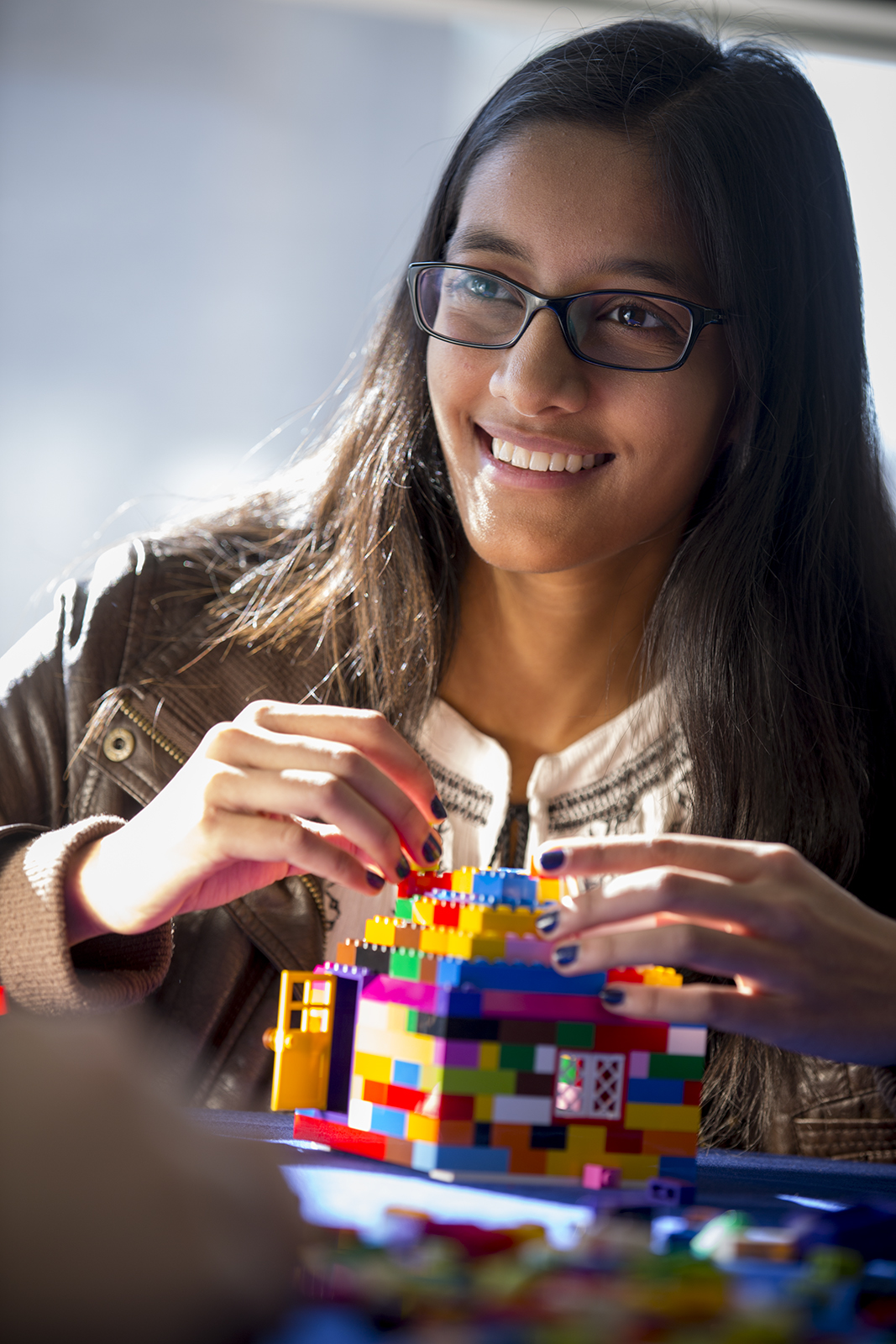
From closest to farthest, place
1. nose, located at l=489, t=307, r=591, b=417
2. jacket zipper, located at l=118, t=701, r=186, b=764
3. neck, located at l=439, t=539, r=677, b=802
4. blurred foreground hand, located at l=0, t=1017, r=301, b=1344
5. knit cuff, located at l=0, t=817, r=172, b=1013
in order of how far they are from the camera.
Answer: blurred foreground hand, located at l=0, t=1017, r=301, b=1344 < knit cuff, located at l=0, t=817, r=172, b=1013 < nose, located at l=489, t=307, r=591, b=417 < jacket zipper, located at l=118, t=701, r=186, b=764 < neck, located at l=439, t=539, r=677, b=802

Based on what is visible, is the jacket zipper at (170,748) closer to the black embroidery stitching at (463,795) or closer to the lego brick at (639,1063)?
the black embroidery stitching at (463,795)

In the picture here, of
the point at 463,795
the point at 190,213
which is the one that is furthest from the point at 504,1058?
the point at 190,213

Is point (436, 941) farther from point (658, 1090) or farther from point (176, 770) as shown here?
point (176, 770)

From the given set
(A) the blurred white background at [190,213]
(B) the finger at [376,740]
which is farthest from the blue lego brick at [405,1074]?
(A) the blurred white background at [190,213]

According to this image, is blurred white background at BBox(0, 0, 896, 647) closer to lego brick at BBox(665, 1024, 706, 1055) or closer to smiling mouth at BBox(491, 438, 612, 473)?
smiling mouth at BBox(491, 438, 612, 473)

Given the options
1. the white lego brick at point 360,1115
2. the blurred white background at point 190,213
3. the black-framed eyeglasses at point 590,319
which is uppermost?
the blurred white background at point 190,213

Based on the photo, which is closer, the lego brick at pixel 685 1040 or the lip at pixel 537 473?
the lego brick at pixel 685 1040

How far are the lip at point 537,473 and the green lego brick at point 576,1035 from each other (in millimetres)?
709

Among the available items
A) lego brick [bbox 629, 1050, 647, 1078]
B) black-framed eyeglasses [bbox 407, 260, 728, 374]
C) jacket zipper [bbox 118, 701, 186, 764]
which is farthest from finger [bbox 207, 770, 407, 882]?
black-framed eyeglasses [bbox 407, 260, 728, 374]

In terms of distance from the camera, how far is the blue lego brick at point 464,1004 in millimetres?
824

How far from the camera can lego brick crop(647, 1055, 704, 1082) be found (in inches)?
34.5

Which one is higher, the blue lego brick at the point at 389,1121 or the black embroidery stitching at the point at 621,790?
the black embroidery stitching at the point at 621,790

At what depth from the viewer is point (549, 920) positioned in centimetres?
86

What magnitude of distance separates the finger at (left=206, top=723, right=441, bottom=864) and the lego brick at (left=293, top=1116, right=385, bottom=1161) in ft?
0.68
